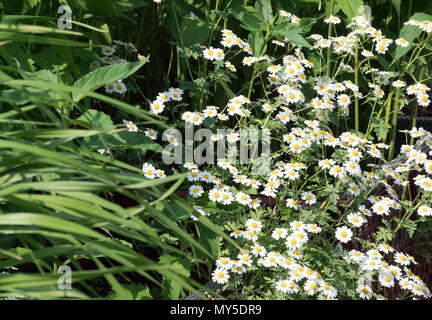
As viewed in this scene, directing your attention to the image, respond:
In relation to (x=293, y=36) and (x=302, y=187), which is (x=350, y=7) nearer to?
(x=293, y=36)

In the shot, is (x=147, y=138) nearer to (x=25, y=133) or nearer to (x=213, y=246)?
(x=213, y=246)

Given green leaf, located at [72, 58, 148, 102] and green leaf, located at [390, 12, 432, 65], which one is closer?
green leaf, located at [72, 58, 148, 102]

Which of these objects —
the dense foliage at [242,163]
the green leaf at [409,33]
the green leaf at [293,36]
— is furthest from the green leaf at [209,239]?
the green leaf at [409,33]

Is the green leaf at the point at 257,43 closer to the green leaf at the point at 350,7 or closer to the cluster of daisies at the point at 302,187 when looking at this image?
the cluster of daisies at the point at 302,187

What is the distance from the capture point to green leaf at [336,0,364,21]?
1898 millimetres

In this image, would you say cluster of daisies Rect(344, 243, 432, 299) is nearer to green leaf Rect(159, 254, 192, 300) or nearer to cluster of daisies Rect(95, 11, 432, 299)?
cluster of daisies Rect(95, 11, 432, 299)

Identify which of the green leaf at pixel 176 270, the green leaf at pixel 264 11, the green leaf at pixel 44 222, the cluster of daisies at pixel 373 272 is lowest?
the cluster of daisies at pixel 373 272

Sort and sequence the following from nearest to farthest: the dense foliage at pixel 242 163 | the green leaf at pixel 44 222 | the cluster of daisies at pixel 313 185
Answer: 1. the green leaf at pixel 44 222
2. the dense foliage at pixel 242 163
3. the cluster of daisies at pixel 313 185

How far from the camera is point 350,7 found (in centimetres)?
192

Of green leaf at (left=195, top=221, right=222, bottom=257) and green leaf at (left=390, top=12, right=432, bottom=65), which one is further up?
green leaf at (left=390, top=12, right=432, bottom=65)

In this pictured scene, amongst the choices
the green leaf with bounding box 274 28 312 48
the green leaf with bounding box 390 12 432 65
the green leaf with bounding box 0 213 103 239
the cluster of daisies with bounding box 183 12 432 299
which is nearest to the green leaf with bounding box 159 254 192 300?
the cluster of daisies with bounding box 183 12 432 299

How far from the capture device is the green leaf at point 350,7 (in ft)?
6.23
